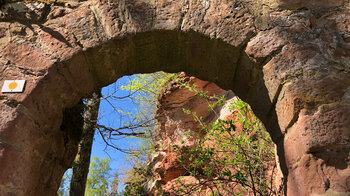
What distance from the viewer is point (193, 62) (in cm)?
226

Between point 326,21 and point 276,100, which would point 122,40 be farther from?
point 326,21

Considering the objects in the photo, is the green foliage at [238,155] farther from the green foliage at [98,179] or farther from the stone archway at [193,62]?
the green foliage at [98,179]

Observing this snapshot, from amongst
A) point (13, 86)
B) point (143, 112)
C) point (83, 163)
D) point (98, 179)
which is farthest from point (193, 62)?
point (98, 179)

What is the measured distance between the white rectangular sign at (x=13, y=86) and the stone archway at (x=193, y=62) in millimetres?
34

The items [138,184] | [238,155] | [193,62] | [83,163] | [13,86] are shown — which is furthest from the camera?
[138,184]

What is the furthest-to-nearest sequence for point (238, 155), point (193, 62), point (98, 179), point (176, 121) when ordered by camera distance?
point (98, 179) → point (176, 121) → point (238, 155) → point (193, 62)

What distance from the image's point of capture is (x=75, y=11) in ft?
6.68

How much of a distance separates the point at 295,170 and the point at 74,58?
1.50m

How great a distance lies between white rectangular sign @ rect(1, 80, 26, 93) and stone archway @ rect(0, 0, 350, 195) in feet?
0.11

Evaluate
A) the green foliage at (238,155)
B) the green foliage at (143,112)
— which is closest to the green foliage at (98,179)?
the green foliage at (143,112)

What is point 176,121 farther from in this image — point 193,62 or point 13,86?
point 13,86

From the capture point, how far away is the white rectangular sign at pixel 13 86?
1.69 metres

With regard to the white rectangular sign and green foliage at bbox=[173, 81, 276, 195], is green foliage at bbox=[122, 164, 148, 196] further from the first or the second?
the white rectangular sign

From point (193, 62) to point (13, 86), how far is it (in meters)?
1.27
